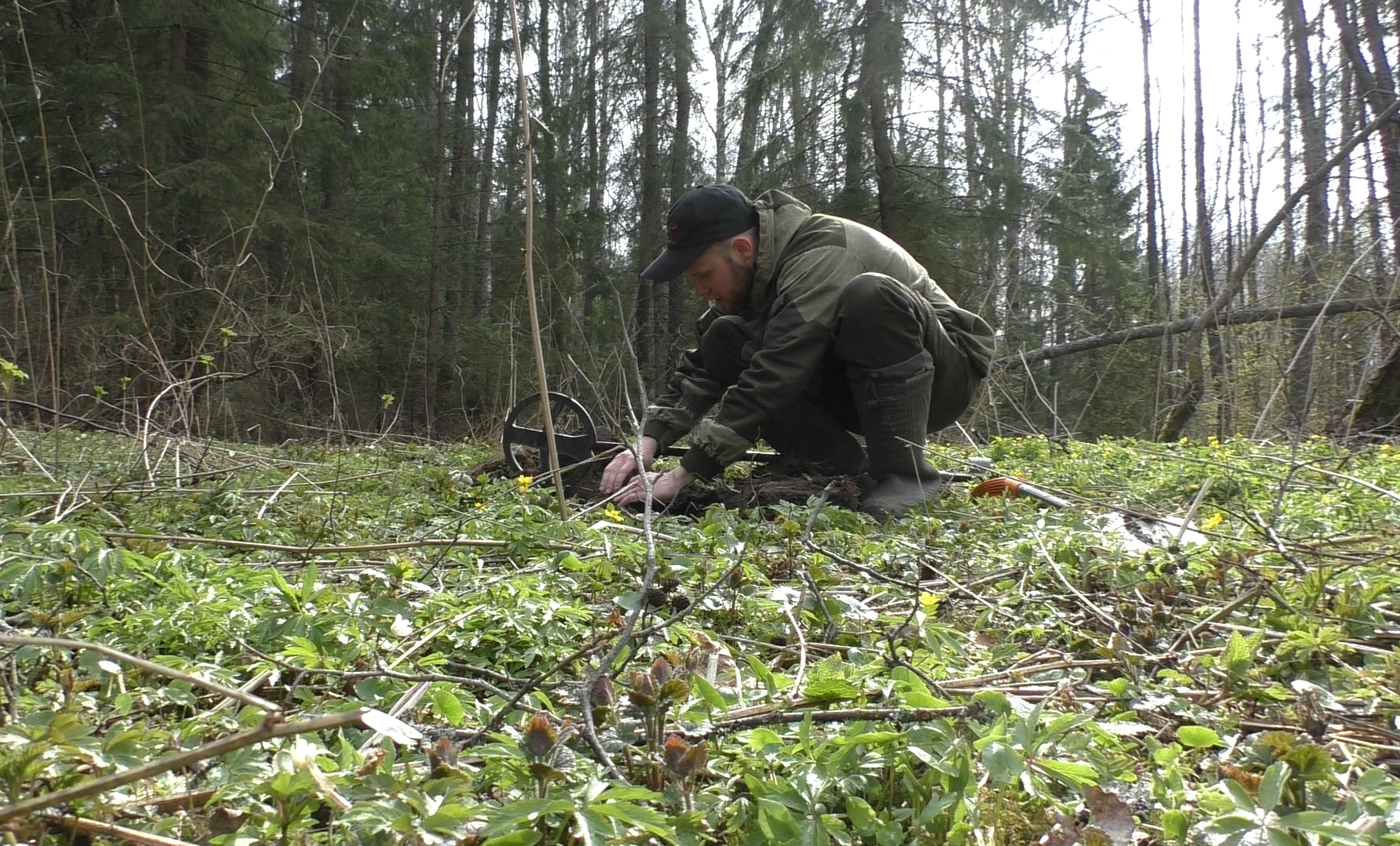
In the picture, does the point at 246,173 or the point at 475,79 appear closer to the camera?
the point at 246,173

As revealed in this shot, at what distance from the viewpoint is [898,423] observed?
3.37 m

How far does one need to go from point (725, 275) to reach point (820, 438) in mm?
909

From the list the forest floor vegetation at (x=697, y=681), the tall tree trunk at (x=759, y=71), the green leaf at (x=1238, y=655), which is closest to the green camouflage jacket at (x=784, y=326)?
the forest floor vegetation at (x=697, y=681)

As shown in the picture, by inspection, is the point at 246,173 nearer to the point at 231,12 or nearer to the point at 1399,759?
the point at 231,12

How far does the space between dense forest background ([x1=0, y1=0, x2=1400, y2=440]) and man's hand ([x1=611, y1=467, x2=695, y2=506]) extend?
75.0 inches

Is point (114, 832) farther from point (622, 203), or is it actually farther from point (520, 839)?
point (622, 203)

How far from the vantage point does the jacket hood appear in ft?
12.0

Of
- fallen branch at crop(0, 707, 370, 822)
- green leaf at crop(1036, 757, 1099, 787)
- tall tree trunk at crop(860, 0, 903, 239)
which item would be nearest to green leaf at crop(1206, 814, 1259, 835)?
green leaf at crop(1036, 757, 1099, 787)

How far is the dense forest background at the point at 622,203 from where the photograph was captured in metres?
6.83

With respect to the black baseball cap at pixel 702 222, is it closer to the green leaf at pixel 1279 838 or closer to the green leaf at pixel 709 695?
the green leaf at pixel 709 695

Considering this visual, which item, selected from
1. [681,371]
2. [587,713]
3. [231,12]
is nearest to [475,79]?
[231,12]

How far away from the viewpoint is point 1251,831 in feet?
2.66

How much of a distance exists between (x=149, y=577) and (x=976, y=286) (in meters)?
8.76

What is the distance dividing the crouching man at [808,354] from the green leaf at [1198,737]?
1.96 m
